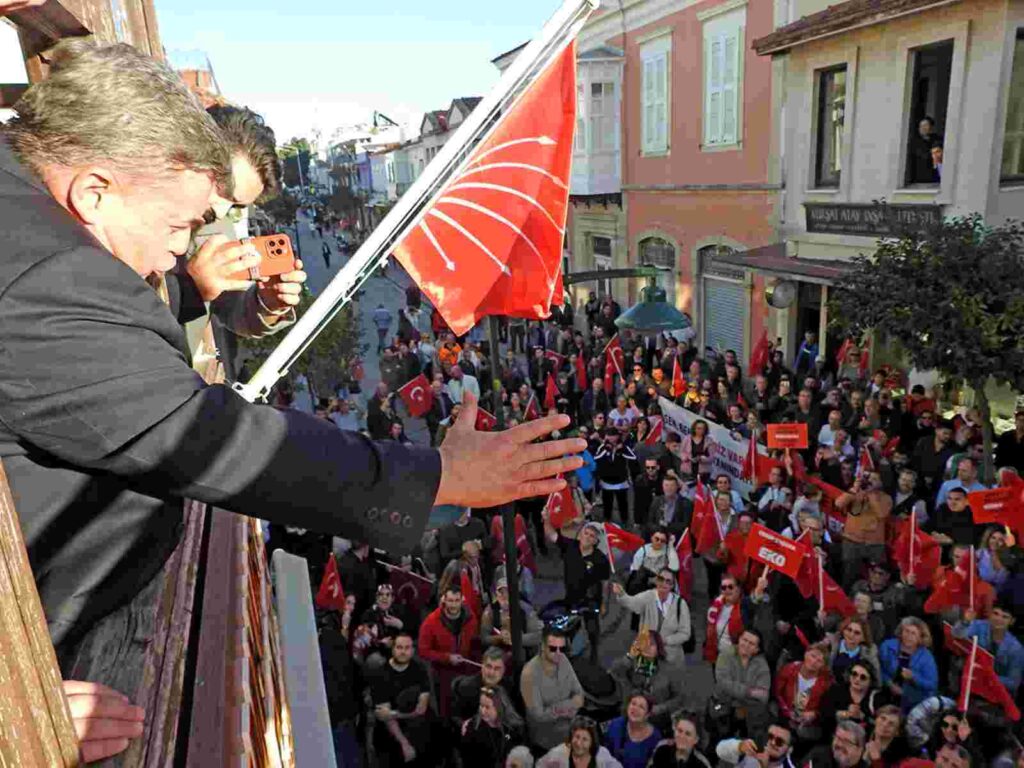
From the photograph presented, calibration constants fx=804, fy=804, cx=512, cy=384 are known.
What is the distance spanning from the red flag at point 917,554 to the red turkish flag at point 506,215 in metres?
4.06

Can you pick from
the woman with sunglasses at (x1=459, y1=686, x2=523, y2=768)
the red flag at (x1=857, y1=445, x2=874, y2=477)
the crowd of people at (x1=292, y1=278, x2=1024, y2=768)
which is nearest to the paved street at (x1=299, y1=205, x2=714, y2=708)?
the crowd of people at (x1=292, y1=278, x2=1024, y2=768)

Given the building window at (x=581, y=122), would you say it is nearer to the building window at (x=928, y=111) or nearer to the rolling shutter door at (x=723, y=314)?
the rolling shutter door at (x=723, y=314)

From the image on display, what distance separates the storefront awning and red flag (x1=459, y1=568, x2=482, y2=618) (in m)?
8.09

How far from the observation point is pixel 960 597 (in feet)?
20.1

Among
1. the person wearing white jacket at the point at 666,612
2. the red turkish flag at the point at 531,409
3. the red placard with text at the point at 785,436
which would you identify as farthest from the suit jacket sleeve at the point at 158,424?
the red turkish flag at the point at 531,409

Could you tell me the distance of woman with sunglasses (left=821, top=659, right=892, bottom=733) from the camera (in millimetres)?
5328

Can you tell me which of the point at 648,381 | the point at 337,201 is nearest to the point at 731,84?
the point at 648,381

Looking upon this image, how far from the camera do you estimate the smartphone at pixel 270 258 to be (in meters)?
2.58

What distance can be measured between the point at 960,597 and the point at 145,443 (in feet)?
21.6

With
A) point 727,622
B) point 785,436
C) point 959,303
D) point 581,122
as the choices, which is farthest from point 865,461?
point 581,122

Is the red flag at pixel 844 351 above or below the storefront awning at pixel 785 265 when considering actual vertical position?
below

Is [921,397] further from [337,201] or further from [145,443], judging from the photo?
[337,201]

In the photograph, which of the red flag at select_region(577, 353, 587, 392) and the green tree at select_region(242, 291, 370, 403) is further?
the green tree at select_region(242, 291, 370, 403)

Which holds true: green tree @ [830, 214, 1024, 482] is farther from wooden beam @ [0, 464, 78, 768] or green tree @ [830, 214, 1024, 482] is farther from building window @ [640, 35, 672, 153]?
building window @ [640, 35, 672, 153]
